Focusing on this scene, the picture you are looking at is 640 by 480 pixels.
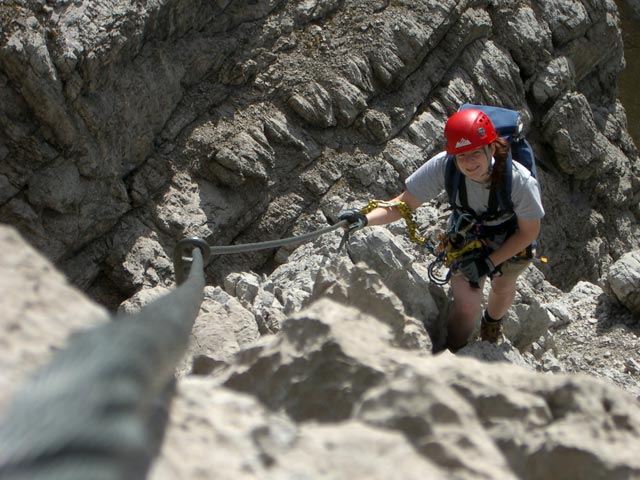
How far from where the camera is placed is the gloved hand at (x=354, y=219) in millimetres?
6781

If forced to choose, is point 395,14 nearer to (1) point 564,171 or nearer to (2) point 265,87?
(2) point 265,87

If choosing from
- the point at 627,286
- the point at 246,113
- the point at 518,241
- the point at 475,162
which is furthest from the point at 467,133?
the point at 246,113

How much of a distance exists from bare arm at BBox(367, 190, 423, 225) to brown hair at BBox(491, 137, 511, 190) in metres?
0.88

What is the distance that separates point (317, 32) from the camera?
15.2 metres

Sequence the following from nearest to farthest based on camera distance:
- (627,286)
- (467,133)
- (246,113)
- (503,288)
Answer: (467,133) < (503,288) < (627,286) < (246,113)

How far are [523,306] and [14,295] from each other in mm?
6359

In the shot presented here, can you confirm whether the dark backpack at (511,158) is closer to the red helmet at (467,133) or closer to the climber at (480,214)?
the climber at (480,214)

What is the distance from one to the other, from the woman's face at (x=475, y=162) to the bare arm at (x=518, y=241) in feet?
1.83

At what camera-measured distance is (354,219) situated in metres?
6.84

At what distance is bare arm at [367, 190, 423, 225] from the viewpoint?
6.85 m

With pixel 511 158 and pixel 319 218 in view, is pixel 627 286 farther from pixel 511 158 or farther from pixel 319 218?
pixel 319 218

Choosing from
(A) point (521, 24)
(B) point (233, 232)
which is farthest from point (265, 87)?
(A) point (521, 24)

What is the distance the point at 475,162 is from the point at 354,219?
1304 mm

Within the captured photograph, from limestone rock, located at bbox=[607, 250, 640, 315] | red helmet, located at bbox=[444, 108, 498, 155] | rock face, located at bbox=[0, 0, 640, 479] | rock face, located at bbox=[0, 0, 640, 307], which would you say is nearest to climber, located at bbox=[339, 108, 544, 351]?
red helmet, located at bbox=[444, 108, 498, 155]
